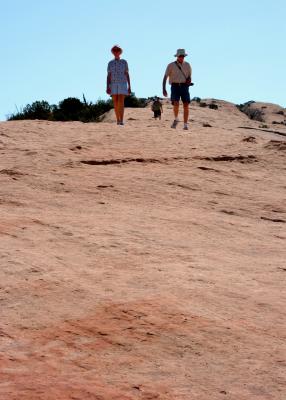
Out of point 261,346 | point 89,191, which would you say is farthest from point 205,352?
point 89,191

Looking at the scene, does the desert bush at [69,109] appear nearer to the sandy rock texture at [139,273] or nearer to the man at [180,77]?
the man at [180,77]

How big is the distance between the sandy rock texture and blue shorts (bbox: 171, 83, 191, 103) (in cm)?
285

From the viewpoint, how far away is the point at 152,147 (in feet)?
28.8

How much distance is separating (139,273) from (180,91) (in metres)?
7.08

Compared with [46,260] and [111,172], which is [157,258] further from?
[111,172]

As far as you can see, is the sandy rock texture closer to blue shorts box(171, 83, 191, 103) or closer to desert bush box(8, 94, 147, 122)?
blue shorts box(171, 83, 191, 103)

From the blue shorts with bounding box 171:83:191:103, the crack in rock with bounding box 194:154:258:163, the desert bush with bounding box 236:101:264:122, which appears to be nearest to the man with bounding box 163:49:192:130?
the blue shorts with bounding box 171:83:191:103

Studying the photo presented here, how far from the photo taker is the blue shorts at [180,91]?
11.3 m

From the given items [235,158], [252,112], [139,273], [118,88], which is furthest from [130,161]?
[252,112]

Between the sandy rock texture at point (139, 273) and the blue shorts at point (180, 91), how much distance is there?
2.85 m

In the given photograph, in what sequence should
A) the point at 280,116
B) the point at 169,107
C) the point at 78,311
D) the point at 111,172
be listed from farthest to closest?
the point at 280,116 < the point at 169,107 < the point at 111,172 < the point at 78,311

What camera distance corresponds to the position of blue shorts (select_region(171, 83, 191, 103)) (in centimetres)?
1134

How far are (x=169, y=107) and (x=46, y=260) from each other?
16.6 m

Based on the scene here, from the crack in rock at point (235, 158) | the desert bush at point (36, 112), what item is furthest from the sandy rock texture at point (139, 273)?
the desert bush at point (36, 112)
